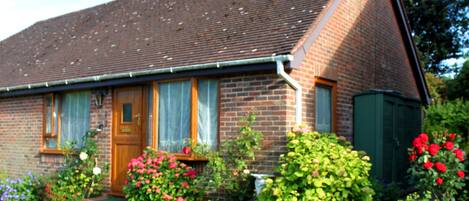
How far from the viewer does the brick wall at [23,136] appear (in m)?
10.5

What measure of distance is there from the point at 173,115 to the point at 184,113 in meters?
0.27

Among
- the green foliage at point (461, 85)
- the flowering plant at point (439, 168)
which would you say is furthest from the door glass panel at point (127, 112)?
the green foliage at point (461, 85)

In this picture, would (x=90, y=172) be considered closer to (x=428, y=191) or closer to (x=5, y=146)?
(x=5, y=146)

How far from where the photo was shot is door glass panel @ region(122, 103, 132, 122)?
9273 millimetres

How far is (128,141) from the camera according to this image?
9.23 metres

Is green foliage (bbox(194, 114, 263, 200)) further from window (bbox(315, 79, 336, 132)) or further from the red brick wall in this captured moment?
window (bbox(315, 79, 336, 132))

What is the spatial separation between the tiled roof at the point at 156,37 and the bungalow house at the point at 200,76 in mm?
40

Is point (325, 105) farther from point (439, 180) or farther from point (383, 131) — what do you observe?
point (439, 180)

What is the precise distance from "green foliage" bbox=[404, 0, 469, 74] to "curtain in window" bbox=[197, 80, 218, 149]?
762 inches

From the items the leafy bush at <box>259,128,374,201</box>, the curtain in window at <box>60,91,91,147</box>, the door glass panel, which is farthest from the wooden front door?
the leafy bush at <box>259,128,374,201</box>

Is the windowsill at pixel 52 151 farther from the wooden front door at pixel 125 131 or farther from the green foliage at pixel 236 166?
the green foliage at pixel 236 166

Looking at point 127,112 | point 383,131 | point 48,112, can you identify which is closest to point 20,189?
point 48,112

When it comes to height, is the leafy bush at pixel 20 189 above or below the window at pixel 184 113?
below

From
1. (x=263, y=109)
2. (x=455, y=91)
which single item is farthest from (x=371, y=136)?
(x=455, y=91)
